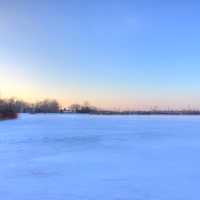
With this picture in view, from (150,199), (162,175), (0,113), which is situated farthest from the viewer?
(0,113)

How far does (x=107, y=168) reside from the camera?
1005 cm

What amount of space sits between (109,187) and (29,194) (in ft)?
5.18

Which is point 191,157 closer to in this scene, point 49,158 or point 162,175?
point 162,175

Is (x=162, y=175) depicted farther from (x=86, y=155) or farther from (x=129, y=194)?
(x=86, y=155)

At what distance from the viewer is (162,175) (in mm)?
8953

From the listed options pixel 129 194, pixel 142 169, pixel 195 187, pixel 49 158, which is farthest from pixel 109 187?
pixel 49 158

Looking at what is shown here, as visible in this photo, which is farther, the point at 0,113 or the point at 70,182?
the point at 0,113

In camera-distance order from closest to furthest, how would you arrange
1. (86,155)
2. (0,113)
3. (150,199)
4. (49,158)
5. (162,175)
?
1. (150,199)
2. (162,175)
3. (49,158)
4. (86,155)
5. (0,113)

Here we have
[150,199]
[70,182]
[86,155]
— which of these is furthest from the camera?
[86,155]

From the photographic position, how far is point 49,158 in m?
12.1

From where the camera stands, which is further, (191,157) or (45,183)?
(191,157)

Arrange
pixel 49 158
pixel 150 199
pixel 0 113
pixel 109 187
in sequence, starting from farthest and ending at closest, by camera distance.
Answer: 1. pixel 0 113
2. pixel 49 158
3. pixel 109 187
4. pixel 150 199

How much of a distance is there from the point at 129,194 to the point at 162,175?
90.1 inches

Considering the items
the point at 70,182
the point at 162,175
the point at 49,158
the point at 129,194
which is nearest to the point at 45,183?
the point at 70,182
